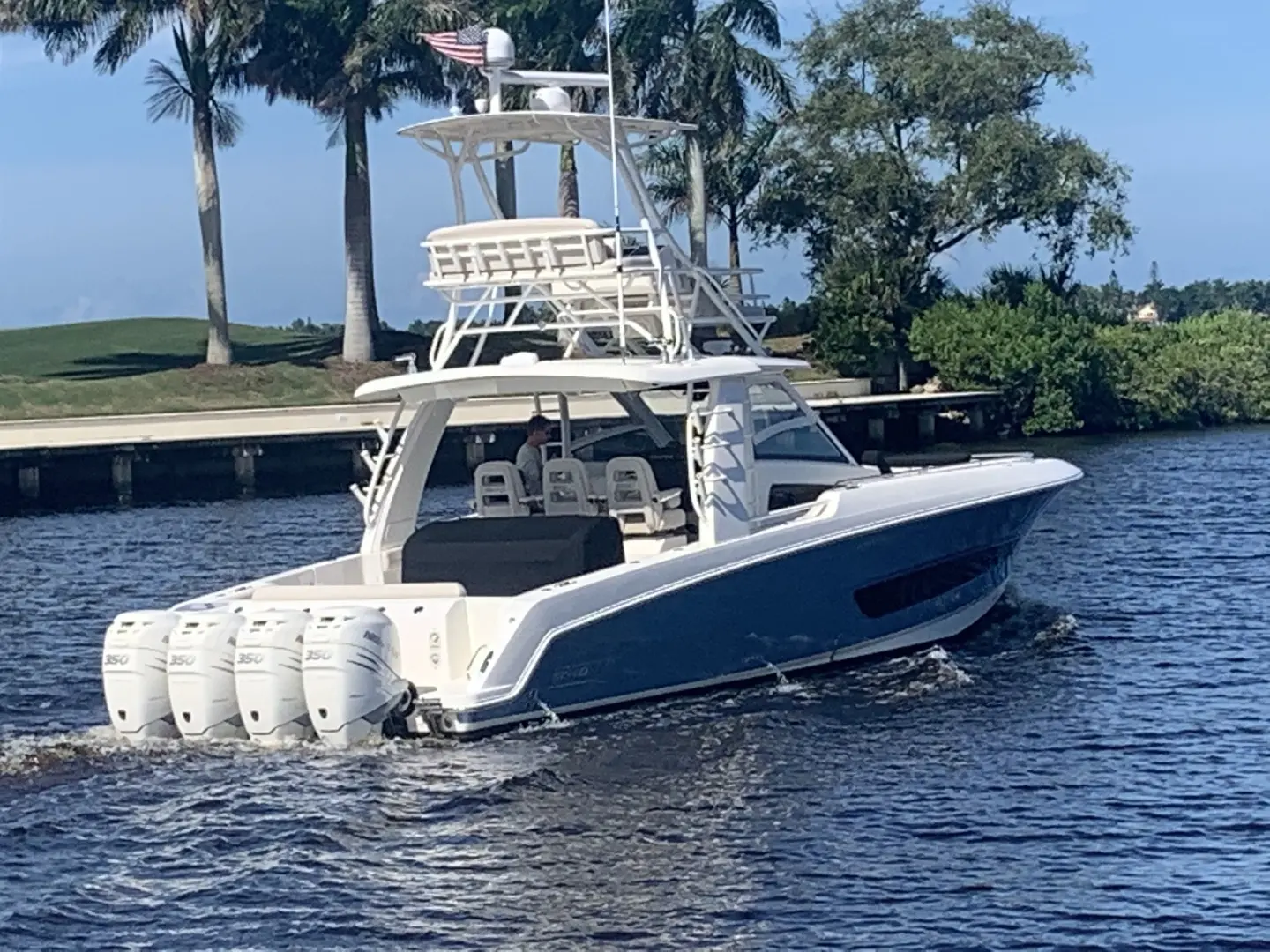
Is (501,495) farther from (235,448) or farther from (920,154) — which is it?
(920,154)

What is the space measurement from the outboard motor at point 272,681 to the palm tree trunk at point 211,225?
1547 inches

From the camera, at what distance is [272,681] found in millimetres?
13289

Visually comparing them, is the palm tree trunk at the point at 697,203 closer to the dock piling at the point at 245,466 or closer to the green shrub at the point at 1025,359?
the green shrub at the point at 1025,359

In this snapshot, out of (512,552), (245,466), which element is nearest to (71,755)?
(512,552)

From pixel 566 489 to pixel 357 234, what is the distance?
125 ft

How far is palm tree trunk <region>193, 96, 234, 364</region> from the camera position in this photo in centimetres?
5131

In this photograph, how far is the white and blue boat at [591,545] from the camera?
535 inches

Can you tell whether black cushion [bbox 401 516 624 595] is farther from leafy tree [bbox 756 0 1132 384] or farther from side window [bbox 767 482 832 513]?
leafy tree [bbox 756 0 1132 384]

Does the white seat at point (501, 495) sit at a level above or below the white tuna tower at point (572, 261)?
below

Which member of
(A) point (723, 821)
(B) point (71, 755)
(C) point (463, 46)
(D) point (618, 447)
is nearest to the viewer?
(A) point (723, 821)

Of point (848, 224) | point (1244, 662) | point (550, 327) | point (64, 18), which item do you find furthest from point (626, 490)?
point (848, 224)

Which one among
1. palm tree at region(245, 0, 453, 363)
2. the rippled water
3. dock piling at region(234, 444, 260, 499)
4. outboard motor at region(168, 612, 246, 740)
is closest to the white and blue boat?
outboard motor at region(168, 612, 246, 740)

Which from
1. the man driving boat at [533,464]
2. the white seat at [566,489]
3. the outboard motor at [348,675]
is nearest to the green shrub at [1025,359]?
the man driving boat at [533,464]

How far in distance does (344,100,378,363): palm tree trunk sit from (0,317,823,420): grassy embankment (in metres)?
0.90
